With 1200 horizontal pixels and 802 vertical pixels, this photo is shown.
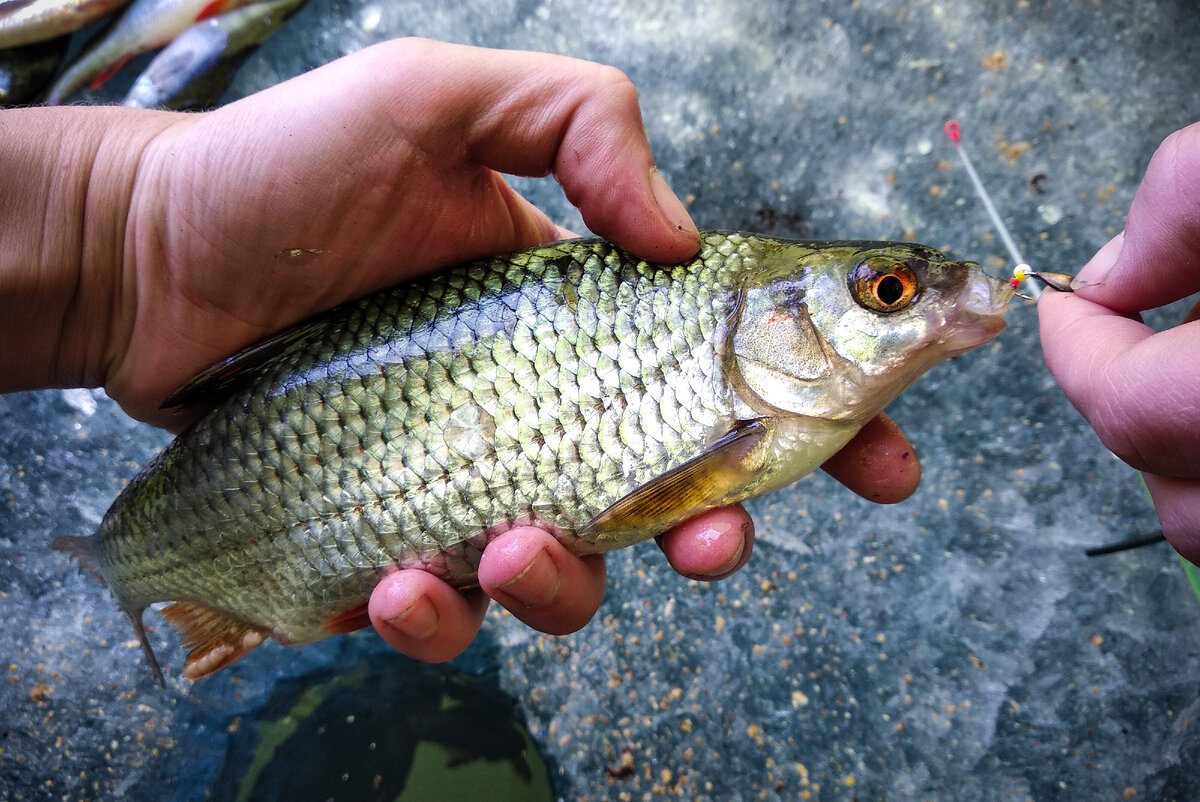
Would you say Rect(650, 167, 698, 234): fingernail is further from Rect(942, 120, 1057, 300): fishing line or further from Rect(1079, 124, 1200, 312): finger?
Rect(942, 120, 1057, 300): fishing line

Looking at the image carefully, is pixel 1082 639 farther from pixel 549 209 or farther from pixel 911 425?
pixel 549 209

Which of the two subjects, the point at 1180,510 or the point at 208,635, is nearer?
the point at 1180,510

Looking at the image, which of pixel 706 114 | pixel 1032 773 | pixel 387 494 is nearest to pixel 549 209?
pixel 706 114

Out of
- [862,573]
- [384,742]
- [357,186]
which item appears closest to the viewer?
[357,186]

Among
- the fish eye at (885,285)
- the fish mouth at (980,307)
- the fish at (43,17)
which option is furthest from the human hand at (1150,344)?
the fish at (43,17)

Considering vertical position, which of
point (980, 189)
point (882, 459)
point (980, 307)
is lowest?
point (882, 459)

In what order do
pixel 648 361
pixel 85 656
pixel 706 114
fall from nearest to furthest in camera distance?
pixel 648 361, pixel 85 656, pixel 706 114

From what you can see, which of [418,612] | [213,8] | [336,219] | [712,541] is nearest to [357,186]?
[336,219]

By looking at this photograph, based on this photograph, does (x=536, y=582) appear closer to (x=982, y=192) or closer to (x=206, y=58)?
(x=982, y=192)
